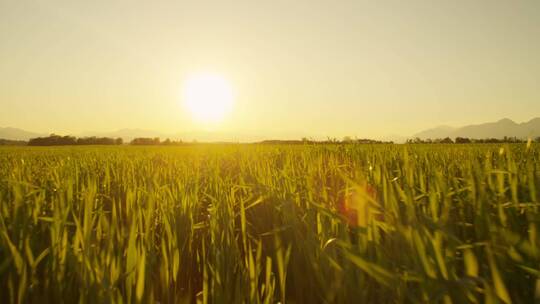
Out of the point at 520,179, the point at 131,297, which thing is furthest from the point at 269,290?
the point at 520,179

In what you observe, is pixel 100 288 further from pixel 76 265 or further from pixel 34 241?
pixel 34 241

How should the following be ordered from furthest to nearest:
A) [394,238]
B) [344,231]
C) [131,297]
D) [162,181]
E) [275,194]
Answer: [162,181] → [275,194] → [344,231] → [394,238] → [131,297]

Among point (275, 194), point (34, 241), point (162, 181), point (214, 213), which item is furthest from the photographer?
point (162, 181)

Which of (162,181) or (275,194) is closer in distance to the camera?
(275,194)

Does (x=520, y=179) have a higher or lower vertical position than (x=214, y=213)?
higher

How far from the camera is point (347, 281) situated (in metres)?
0.83

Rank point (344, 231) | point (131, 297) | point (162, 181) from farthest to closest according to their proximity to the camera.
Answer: point (162, 181) < point (344, 231) < point (131, 297)

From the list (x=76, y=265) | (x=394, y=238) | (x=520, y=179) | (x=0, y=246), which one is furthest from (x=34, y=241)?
(x=520, y=179)

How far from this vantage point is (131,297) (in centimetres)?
77

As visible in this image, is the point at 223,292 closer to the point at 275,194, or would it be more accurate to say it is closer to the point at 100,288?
the point at 100,288

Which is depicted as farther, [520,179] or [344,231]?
[520,179]

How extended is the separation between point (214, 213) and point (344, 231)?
0.50m

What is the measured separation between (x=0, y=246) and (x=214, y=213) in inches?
25.5

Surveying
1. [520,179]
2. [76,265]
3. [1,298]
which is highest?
[520,179]
